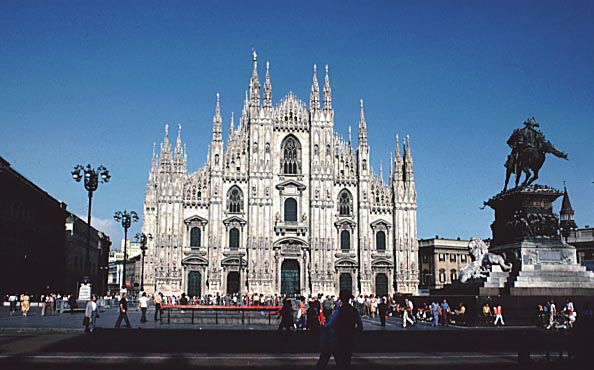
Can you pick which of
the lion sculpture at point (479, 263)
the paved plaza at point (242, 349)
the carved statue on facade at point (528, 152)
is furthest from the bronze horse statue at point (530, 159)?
the paved plaza at point (242, 349)

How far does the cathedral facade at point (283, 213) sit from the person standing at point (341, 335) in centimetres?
4776

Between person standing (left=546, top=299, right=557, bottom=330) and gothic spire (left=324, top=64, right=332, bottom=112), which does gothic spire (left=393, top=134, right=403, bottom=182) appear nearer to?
gothic spire (left=324, top=64, right=332, bottom=112)

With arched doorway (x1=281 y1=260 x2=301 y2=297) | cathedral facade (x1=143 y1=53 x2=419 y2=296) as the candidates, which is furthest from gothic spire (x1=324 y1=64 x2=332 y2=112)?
arched doorway (x1=281 y1=260 x2=301 y2=297)

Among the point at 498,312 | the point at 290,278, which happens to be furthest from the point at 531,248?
the point at 290,278

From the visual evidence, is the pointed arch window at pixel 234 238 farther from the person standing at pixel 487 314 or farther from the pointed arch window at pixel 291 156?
the person standing at pixel 487 314

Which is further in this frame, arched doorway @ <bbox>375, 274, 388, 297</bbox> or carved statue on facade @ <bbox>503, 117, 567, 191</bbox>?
arched doorway @ <bbox>375, 274, 388, 297</bbox>

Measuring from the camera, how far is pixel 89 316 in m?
22.2

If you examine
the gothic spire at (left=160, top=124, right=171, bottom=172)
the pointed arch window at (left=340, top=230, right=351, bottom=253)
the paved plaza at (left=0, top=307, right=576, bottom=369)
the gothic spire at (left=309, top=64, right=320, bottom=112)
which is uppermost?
the gothic spire at (left=309, top=64, right=320, bottom=112)

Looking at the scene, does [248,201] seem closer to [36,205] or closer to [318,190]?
[318,190]

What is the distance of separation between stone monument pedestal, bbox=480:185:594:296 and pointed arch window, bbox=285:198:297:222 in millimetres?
37882

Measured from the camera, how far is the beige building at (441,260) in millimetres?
83562

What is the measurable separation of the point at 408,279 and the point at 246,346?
4445 centimetres

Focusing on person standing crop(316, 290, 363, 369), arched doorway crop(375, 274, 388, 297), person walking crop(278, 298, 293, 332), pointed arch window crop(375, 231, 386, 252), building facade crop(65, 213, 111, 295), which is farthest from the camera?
building facade crop(65, 213, 111, 295)

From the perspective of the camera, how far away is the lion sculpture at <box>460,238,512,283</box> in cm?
2315
